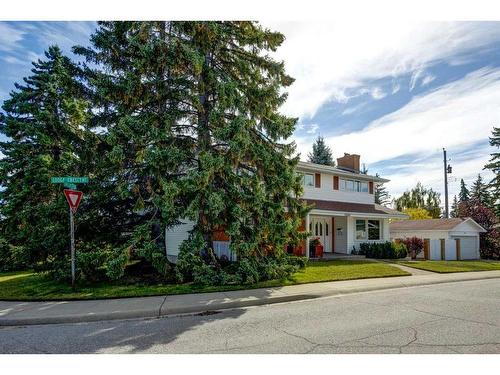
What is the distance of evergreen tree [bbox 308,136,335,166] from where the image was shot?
42.1 m

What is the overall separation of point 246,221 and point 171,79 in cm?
534

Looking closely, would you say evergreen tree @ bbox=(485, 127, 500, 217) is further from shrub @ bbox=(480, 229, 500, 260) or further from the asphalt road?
the asphalt road

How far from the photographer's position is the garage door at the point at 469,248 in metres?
24.3

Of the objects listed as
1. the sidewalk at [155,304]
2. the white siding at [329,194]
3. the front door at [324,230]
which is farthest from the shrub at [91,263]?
the front door at [324,230]

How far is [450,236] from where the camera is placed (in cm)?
2394

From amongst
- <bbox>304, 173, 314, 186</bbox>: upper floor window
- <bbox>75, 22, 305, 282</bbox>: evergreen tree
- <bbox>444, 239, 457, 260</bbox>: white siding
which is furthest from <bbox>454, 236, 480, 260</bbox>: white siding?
<bbox>75, 22, 305, 282</bbox>: evergreen tree

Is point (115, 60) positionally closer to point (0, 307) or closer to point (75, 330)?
point (0, 307)

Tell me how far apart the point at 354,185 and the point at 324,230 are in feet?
12.6

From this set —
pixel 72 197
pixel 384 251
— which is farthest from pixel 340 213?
pixel 72 197

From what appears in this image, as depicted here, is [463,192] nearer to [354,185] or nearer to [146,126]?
[354,185]

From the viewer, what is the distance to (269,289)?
31.9ft

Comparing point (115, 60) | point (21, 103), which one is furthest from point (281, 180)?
point (21, 103)

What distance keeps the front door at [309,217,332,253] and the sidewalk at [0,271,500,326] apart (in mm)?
11258

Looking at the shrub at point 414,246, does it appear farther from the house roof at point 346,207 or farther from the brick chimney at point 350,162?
the brick chimney at point 350,162
